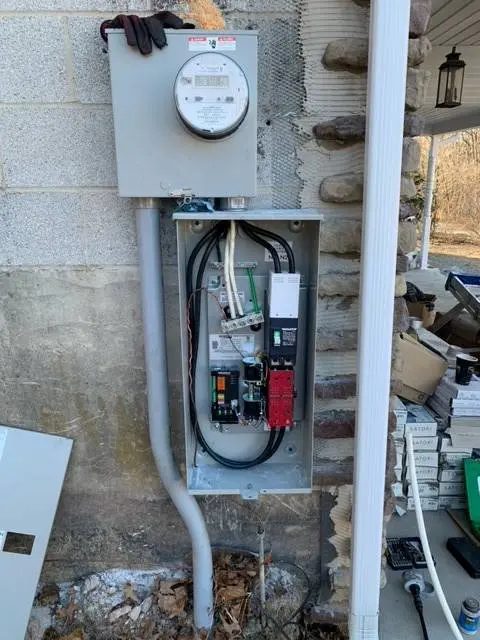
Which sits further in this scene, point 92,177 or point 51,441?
point 51,441

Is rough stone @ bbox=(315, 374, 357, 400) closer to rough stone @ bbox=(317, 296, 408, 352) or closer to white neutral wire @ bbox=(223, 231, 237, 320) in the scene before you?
rough stone @ bbox=(317, 296, 408, 352)

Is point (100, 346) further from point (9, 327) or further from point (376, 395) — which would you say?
point (376, 395)

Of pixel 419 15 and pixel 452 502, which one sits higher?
pixel 419 15

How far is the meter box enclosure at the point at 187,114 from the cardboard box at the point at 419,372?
59.3 inches

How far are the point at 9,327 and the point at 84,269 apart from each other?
0.34m

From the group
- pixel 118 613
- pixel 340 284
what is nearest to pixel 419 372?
pixel 340 284

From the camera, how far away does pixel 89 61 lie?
1383 mm

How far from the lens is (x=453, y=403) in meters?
2.17

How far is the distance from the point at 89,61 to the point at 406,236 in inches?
42.5

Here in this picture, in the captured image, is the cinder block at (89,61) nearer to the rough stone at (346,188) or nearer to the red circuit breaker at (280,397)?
the rough stone at (346,188)

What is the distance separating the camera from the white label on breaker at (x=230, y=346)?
1429mm

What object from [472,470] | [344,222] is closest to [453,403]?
[472,470]

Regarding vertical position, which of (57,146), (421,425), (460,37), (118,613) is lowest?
(118,613)

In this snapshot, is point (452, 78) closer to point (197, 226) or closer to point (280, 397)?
point (197, 226)
